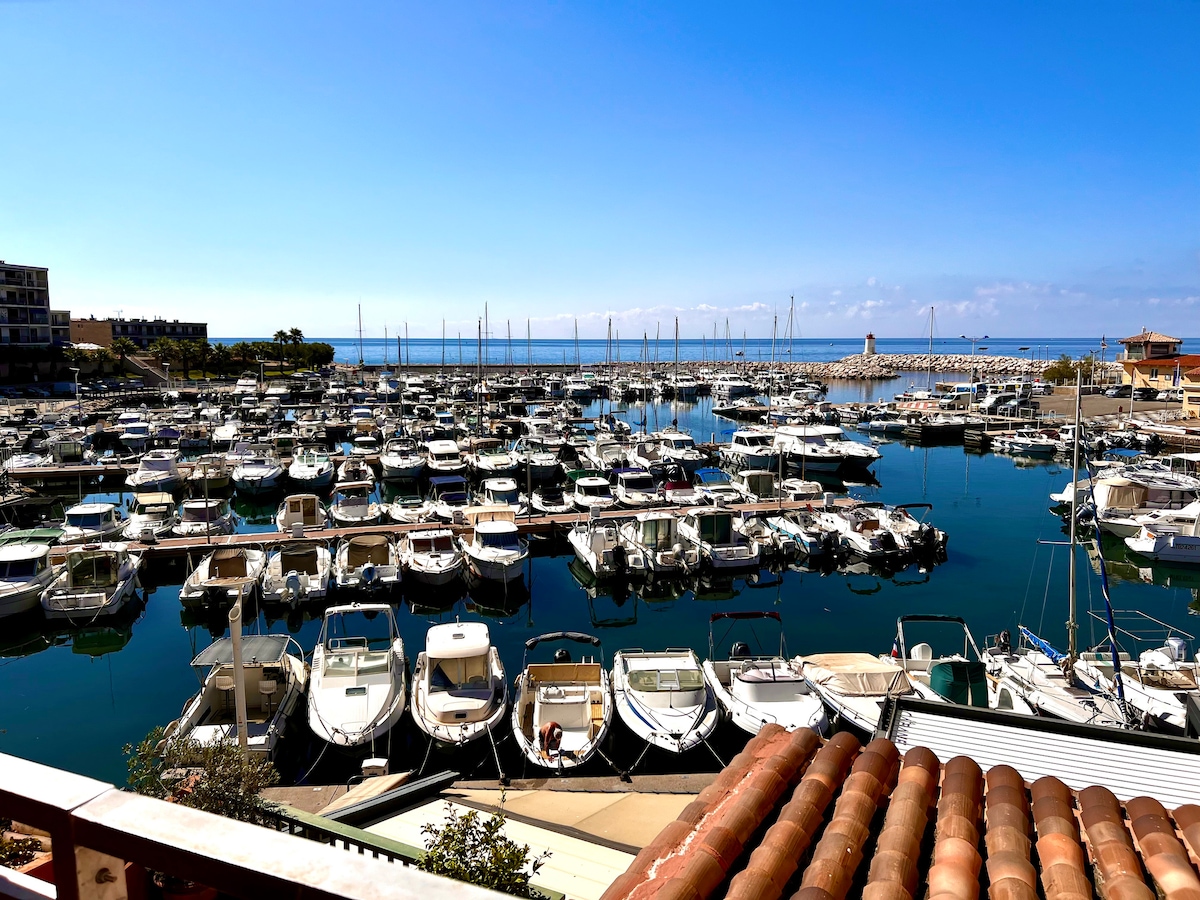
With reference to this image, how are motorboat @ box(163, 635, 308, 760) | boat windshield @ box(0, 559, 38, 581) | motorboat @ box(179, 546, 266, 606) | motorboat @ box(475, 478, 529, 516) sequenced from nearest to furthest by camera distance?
motorboat @ box(163, 635, 308, 760) < boat windshield @ box(0, 559, 38, 581) < motorboat @ box(179, 546, 266, 606) < motorboat @ box(475, 478, 529, 516)

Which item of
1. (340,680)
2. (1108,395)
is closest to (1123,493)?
(340,680)

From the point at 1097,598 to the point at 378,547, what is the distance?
87.6ft

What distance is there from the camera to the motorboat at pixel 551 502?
38.4 m

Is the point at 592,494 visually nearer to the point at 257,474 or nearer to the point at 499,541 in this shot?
the point at 499,541

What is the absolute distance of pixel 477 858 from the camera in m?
6.59

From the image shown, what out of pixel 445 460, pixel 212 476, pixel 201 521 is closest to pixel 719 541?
pixel 201 521

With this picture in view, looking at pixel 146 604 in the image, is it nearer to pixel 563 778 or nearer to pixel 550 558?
pixel 550 558

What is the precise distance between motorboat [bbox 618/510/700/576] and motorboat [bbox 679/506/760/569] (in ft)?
1.65

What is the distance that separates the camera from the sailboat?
56.2ft

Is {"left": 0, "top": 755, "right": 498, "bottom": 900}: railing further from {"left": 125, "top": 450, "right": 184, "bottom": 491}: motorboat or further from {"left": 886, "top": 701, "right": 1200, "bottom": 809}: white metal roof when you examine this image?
{"left": 125, "top": 450, "right": 184, "bottom": 491}: motorboat

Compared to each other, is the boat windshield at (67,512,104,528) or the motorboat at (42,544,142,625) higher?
the boat windshield at (67,512,104,528)

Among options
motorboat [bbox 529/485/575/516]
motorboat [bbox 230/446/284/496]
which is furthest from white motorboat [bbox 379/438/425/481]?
motorboat [bbox 529/485/575/516]

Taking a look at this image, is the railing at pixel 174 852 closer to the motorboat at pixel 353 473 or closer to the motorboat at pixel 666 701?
the motorboat at pixel 666 701

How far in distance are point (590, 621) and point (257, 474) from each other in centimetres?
2672
